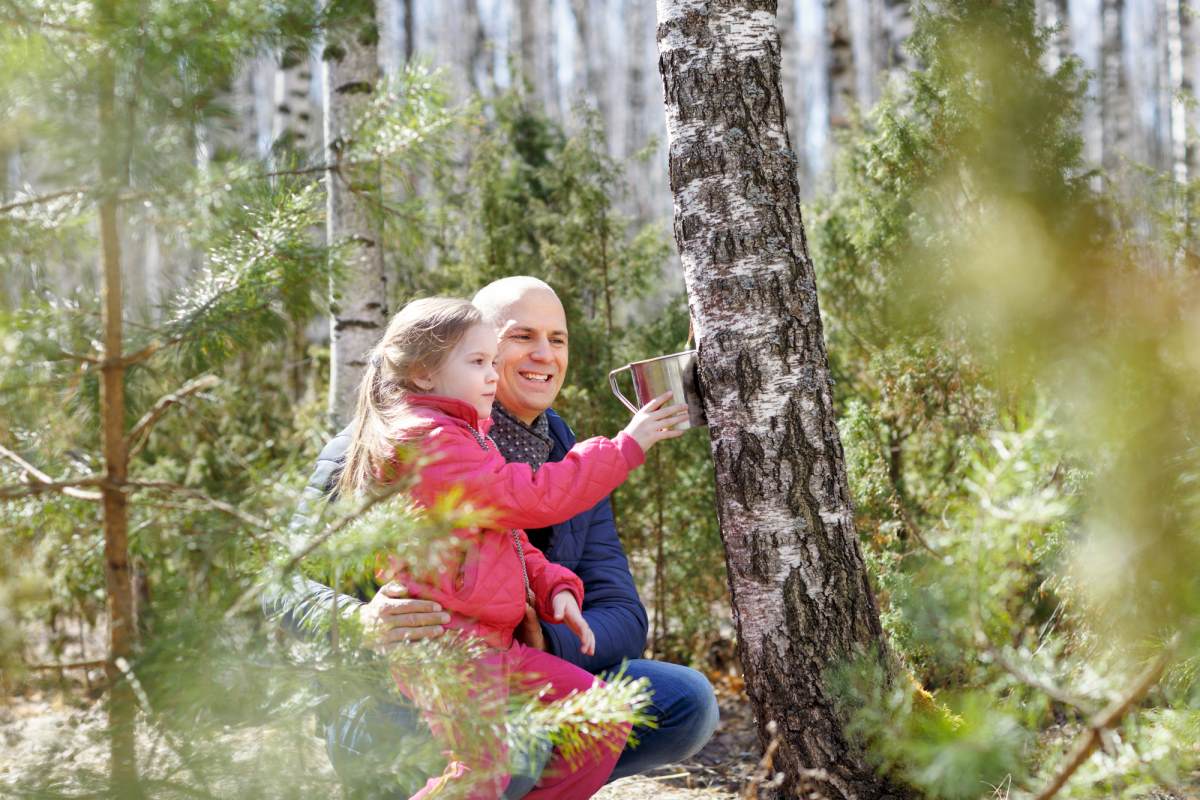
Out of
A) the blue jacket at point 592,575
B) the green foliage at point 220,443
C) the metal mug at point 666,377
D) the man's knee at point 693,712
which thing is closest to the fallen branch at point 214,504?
the green foliage at point 220,443

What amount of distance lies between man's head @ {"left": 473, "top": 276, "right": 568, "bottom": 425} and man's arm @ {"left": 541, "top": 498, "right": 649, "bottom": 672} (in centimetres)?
39

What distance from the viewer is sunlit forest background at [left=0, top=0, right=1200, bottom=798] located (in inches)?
53.8

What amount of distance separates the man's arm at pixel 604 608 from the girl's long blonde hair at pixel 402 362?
649 millimetres

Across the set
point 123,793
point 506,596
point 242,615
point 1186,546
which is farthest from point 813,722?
point 123,793

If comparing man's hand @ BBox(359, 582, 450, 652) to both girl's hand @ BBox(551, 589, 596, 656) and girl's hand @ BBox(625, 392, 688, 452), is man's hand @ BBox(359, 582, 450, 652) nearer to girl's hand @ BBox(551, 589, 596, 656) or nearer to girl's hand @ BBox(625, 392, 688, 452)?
girl's hand @ BBox(551, 589, 596, 656)

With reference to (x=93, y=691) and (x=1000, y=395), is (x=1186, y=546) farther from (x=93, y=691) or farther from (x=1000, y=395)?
(x=1000, y=395)

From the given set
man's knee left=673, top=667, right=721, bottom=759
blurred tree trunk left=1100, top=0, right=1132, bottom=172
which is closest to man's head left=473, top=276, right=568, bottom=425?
man's knee left=673, top=667, right=721, bottom=759

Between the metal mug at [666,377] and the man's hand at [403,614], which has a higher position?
the metal mug at [666,377]

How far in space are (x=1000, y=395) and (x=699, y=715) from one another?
1.37m

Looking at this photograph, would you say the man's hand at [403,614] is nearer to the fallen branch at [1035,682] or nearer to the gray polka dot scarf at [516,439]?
the gray polka dot scarf at [516,439]

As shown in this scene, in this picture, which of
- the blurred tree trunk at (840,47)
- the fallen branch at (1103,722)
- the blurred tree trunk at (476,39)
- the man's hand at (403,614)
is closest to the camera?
the fallen branch at (1103,722)

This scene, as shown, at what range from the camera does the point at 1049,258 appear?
8.59 ft

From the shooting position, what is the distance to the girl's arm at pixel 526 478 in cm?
195

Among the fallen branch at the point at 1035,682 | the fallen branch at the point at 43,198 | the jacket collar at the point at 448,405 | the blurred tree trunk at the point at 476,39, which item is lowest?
the fallen branch at the point at 1035,682
